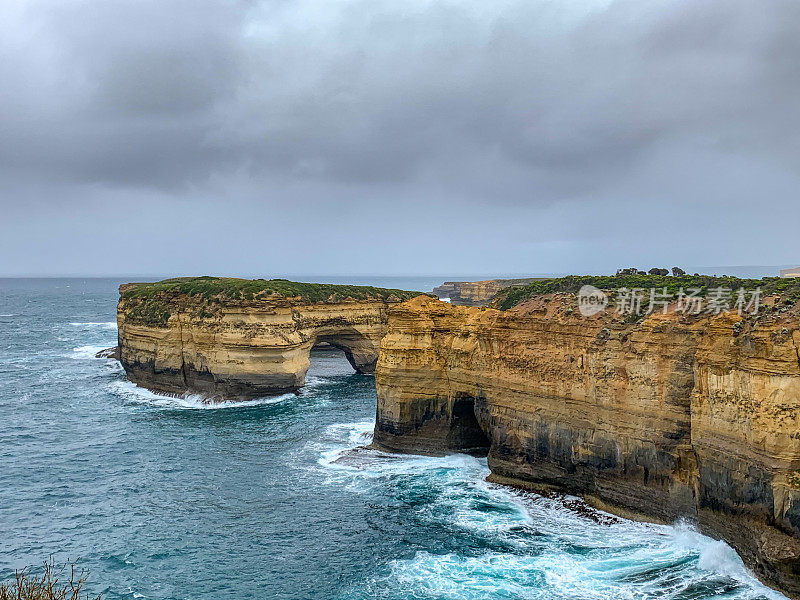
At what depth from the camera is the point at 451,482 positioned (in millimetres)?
30844

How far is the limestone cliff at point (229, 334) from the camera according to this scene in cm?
5197

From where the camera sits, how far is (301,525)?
26.5 metres

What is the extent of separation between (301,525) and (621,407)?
14.2m

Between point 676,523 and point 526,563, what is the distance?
6.26 meters

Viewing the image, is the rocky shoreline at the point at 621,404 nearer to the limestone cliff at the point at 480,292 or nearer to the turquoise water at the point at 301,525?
the turquoise water at the point at 301,525

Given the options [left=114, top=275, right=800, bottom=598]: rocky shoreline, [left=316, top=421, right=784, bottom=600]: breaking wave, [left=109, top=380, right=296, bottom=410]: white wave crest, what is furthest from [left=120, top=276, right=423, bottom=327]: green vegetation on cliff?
[left=316, top=421, right=784, bottom=600]: breaking wave

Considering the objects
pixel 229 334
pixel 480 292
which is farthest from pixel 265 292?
pixel 480 292

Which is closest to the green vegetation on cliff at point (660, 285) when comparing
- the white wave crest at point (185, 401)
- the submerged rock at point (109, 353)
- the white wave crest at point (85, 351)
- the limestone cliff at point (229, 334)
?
the limestone cliff at point (229, 334)

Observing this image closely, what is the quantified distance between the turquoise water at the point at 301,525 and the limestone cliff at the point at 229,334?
837cm

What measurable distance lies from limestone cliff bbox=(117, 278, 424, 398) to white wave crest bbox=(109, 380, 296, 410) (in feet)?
2.71

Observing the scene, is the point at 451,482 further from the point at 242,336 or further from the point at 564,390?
the point at 242,336

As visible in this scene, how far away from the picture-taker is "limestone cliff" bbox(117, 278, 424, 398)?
171ft

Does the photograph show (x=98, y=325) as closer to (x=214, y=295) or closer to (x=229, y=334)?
(x=214, y=295)

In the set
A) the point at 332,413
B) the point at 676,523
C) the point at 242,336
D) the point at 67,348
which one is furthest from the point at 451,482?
the point at 67,348
